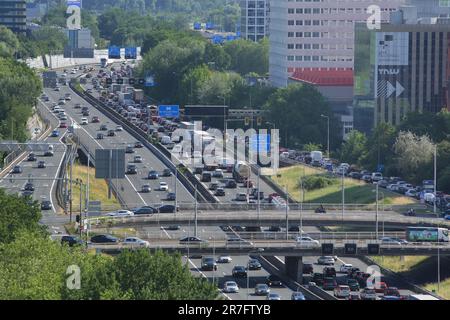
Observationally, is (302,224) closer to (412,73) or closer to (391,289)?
(391,289)

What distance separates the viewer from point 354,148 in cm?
7775

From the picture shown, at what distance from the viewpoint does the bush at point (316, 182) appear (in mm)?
68375

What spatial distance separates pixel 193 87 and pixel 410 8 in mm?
26286

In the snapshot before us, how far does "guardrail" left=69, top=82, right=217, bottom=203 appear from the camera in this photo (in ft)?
217

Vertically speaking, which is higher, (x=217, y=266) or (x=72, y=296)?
(x=72, y=296)

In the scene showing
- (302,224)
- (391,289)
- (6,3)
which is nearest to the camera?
(391,289)

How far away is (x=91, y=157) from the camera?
2921 inches

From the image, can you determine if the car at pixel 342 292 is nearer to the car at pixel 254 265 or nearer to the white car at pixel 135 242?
the white car at pixel 135 242

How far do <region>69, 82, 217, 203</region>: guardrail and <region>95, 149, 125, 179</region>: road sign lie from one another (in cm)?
752

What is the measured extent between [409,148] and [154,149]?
715 inches

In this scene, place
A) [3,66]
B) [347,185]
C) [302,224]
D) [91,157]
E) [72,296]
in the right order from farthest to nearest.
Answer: [3,66] → [91,157] → [347,185] → [302,224] → [72,296]

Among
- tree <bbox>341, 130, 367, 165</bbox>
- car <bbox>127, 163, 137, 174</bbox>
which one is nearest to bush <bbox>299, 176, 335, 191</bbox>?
tree <bbox>341, 130, 367, 165</bbox>

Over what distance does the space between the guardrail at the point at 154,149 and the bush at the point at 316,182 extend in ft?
15.0

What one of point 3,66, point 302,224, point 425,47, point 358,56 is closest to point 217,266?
point 302,224
